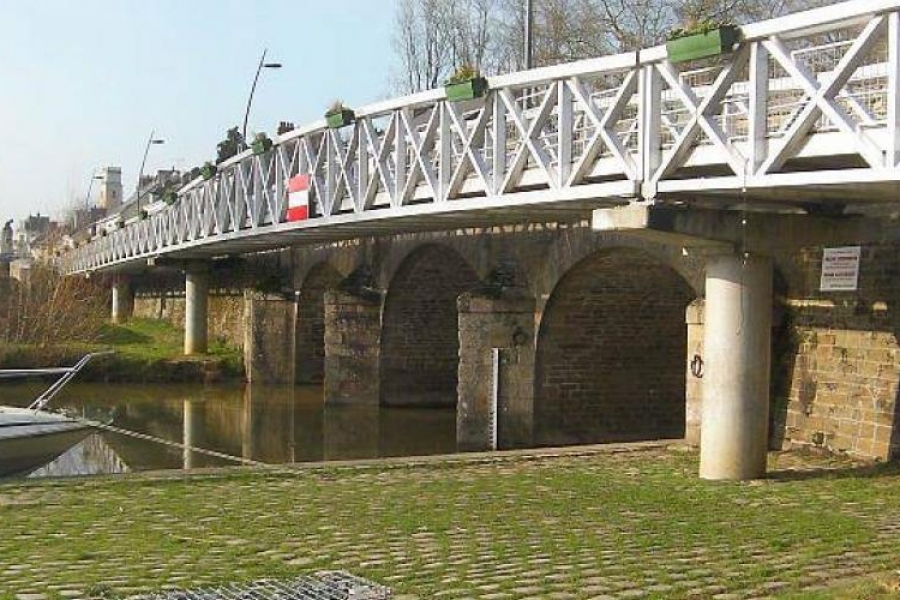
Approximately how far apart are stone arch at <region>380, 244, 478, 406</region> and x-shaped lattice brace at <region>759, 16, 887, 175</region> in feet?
59.7

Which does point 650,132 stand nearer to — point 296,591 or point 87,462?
point 296,591

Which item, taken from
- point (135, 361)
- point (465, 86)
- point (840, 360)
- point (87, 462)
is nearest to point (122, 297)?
point (135, 361)

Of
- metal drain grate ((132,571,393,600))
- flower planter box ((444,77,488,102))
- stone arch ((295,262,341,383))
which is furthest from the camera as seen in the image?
stone arch ((295,262,341,383))

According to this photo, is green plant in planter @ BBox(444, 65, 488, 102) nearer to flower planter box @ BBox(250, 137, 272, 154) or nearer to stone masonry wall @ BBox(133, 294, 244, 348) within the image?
flower planter box @ BBox(250, 137, 272, 154)

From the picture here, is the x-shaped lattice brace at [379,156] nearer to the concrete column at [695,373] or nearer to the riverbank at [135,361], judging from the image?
the concrete column at [695,373]

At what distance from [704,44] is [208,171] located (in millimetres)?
21046

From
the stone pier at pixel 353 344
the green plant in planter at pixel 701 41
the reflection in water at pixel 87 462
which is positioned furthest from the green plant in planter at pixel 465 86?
the stone pier at pixel 353 344

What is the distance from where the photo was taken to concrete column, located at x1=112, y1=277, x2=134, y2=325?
182 ft

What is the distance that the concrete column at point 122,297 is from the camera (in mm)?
55625

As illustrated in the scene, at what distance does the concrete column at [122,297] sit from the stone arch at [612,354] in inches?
1456

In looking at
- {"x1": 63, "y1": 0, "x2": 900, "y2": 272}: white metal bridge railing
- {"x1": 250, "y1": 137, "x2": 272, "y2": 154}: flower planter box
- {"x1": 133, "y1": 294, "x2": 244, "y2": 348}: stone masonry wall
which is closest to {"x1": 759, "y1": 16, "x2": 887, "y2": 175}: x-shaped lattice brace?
{"x1": 63, "y1": 0, "x2": 900, "y2": 272}: white metal bridge railing

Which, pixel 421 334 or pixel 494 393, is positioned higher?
pixel 421 334

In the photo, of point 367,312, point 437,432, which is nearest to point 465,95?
point 437,432

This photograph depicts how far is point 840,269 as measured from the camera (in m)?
15.1
